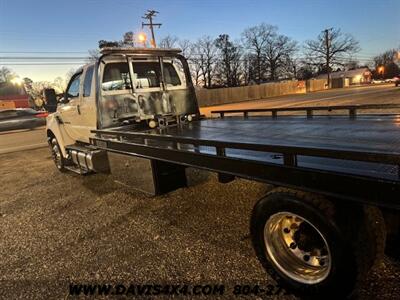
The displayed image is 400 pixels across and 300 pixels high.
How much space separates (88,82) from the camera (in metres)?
6.21

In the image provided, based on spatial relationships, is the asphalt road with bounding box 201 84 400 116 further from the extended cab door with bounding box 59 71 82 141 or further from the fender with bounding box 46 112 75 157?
the extended cab door with bounding box 59 71 82 141

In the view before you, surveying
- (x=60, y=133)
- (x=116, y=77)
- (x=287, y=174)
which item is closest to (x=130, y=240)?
(x=287, y=174)

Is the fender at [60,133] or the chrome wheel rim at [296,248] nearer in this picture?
the chrome wheel rim at [296,248]

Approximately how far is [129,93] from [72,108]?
161cm

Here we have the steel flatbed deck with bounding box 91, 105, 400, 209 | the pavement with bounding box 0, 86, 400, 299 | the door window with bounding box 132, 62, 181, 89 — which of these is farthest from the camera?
the door window with bounding box 132, 62, 181, 89

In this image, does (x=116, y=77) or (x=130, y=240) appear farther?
(x=116, y=77)

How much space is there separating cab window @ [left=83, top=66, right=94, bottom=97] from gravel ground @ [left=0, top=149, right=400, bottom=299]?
1.87m

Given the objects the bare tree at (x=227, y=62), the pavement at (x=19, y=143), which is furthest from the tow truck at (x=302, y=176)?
the bare tree at (x=227, y=62)

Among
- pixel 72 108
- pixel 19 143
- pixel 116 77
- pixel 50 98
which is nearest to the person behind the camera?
pixel 116 77

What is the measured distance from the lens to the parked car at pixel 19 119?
781 inches

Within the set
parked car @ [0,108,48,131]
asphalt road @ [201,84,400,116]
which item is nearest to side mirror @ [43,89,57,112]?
parked car @ [0,108,48,131]

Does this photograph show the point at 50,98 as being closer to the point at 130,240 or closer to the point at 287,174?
the point at 130,240

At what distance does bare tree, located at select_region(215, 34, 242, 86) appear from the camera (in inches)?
2997

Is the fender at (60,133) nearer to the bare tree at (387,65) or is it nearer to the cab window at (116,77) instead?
the cab window at (116,77)
